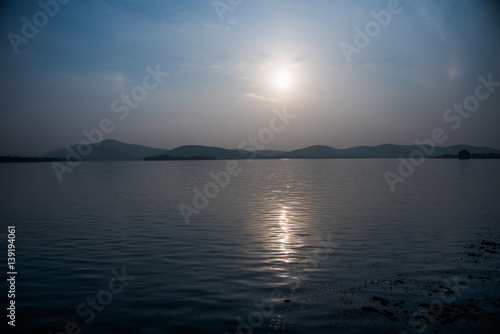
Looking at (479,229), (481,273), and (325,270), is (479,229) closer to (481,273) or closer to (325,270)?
(481,273)
